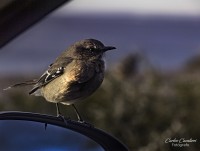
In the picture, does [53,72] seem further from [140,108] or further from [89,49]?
[140,108]

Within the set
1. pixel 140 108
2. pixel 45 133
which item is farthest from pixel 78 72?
pixel 140 108

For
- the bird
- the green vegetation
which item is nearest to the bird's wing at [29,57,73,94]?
the bird

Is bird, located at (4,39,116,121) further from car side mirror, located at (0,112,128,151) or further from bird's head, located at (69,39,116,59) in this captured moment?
car side mirror, located at (0,112,128,151)

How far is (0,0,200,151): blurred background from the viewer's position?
4594 mm

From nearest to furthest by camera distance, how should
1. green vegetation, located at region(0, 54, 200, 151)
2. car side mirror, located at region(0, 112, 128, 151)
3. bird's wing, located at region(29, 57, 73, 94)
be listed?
1. car side mirror, located at region(0, 112, 128, 151)
2. bird's wing, located at region(29, 57, 73, 94)
3. green vegetation, located at region(0, 54, 200, 151)

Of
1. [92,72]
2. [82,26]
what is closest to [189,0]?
A: [82,26]

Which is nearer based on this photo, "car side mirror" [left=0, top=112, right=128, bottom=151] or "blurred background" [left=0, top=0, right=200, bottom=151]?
"car side mirror" [left=0, top=112, right=128, bottom=151]

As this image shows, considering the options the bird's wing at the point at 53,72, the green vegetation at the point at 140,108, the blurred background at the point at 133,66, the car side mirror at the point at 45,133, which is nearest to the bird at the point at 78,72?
the bird's wing at the point at 53,72

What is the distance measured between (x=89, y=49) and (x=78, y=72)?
10 cm

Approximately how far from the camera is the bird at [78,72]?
2.35 metres

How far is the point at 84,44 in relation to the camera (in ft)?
7.75

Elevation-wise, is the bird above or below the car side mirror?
above

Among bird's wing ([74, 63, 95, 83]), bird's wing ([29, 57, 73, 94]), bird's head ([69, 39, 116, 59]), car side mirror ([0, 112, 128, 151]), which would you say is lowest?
car side mirror ([0, 112, 128, 151])

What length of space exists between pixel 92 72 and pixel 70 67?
85 millimetres
